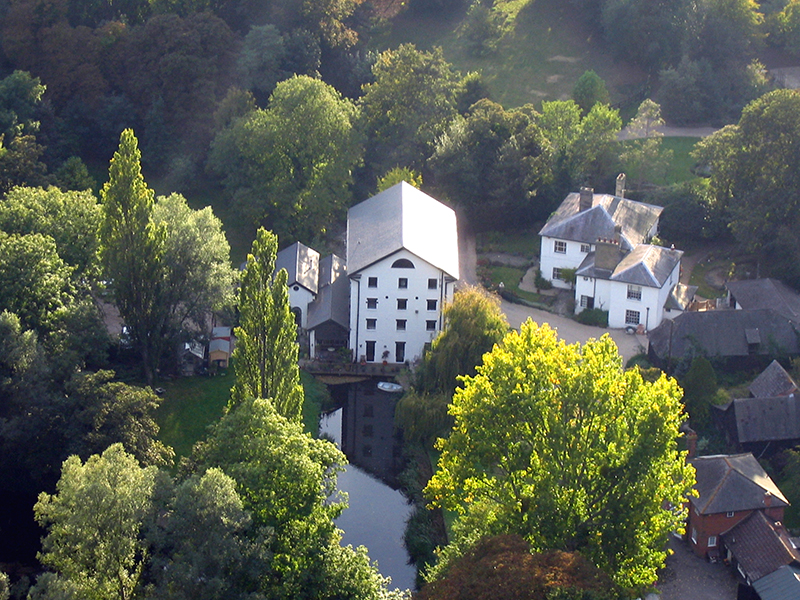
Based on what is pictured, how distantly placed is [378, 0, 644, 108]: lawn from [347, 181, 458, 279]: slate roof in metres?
25.2

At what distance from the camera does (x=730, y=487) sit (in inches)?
1387

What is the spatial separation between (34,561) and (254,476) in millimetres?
11639

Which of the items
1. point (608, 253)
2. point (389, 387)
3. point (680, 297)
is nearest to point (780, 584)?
point (389, 387)

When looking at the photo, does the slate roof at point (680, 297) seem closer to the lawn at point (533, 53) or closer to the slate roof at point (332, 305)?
the slate roof at point (332, 305)

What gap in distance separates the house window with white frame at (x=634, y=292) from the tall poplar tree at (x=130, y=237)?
943 inches

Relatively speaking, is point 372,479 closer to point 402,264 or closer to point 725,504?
point 402,264

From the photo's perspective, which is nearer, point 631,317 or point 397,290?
point 397,290

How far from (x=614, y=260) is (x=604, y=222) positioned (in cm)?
321

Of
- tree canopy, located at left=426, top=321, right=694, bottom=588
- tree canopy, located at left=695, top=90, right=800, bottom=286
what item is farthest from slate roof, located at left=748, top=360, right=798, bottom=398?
tree canopy, located at left=426, top=321, right=694, bottom=588

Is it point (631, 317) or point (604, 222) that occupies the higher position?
point (604, 222)

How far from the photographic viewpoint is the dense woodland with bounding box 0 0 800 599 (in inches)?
1088

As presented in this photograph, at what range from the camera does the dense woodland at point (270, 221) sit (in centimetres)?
2762

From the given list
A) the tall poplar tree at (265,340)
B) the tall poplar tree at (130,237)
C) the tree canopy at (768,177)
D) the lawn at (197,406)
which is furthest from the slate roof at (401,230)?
the tree canopy at (768,177)

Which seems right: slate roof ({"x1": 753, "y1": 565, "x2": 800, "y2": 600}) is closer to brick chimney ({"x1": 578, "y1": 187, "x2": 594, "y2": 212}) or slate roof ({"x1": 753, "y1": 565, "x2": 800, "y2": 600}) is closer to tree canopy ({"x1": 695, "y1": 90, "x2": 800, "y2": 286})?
tree canopy ({"x1": 695, "y1": 90, "x2": 800, "y2": 286})
